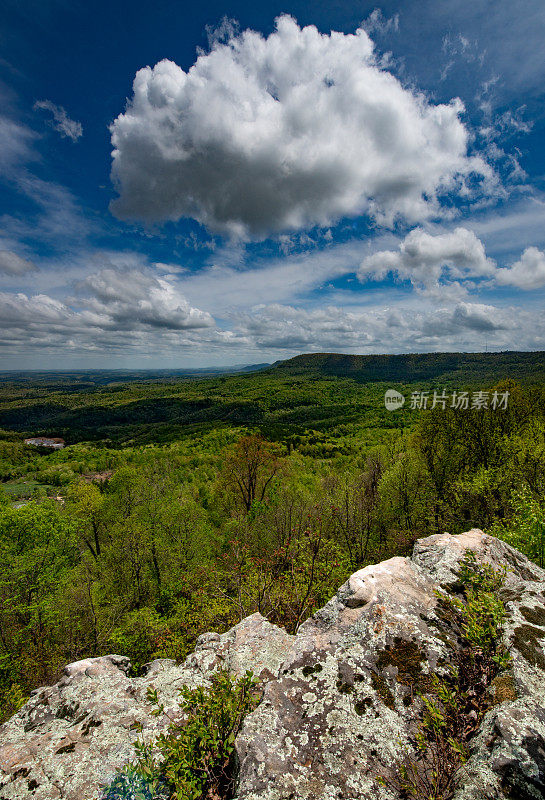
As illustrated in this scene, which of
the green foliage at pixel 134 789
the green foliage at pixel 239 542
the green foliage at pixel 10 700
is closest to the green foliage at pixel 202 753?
the green foliage at pixel 134 789

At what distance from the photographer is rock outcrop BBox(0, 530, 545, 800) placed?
4180 mm

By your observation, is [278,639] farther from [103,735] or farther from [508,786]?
[508,786]

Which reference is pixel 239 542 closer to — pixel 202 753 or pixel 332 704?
pixel 332 704

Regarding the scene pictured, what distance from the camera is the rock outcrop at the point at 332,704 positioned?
13.7ft

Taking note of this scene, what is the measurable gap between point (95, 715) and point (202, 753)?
11.5ft

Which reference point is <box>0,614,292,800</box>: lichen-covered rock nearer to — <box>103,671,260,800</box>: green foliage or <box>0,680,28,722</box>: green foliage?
<box>103,671,260,800</box>: green foliage

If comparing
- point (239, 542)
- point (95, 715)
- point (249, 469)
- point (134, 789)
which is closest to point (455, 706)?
point (134, 789)

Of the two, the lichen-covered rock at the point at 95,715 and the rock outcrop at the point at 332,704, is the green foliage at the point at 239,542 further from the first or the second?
the lichen-covered rock at the point at 95,715

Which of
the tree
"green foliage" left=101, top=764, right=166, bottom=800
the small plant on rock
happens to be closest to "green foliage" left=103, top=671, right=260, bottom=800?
"green foliage" left=101, top=764, right=166, bottom=800

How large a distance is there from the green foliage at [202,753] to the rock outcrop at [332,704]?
0.42m

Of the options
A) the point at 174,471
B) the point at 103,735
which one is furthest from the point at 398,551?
the point at 174,471

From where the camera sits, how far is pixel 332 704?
5332 mm

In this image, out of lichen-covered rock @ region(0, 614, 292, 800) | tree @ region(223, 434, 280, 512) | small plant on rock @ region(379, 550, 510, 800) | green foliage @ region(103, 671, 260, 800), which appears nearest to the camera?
small plant on rock @ region(379, 550, 510, 800)

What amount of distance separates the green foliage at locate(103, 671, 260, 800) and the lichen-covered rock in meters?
0.71
